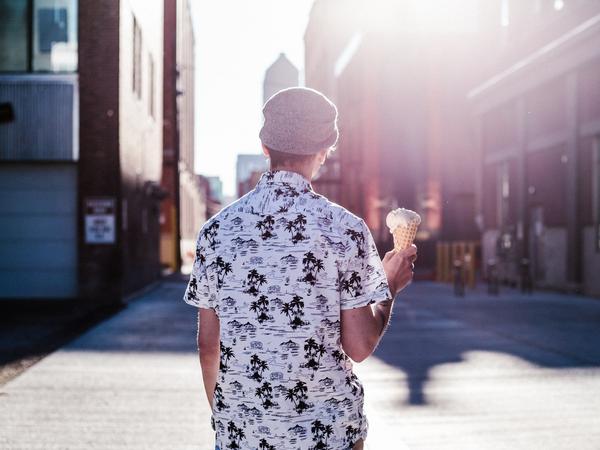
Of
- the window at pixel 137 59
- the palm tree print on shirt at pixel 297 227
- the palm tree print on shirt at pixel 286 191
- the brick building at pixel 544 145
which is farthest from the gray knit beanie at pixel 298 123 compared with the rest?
the brick building at pixel 544 145

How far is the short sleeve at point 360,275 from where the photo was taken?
2.35 meters

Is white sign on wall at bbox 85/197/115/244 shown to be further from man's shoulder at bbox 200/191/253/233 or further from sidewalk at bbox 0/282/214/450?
man's shoulder at bbox 200/191/253/233

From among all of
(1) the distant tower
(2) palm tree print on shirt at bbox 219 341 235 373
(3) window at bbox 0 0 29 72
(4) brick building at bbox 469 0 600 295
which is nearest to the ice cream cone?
(2) palm tree print on shirt at bbox 219 341 235 373

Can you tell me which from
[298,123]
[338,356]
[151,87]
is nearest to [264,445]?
[338,356]

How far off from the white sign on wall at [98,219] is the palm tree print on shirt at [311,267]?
51.4 ft

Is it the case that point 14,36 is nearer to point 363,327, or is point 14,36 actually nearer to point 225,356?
point 225,356

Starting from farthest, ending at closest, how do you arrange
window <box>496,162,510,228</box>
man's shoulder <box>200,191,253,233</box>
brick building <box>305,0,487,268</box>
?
brick building <box>305,0,487,268</box> < window <box>496,162,510,228</box> < man's shoulder <box>200,191,253,233</box>

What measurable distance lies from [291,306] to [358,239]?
0.27 meters

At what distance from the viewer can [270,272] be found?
7.74ft

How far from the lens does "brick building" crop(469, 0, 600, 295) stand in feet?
72.7

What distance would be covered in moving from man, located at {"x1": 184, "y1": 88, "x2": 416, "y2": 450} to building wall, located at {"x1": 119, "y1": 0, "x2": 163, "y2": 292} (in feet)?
51.7

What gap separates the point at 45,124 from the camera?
1748cm

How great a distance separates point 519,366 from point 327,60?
68276 mm

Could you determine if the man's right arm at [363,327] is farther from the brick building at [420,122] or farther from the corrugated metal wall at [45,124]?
the brick building at [420,122]
